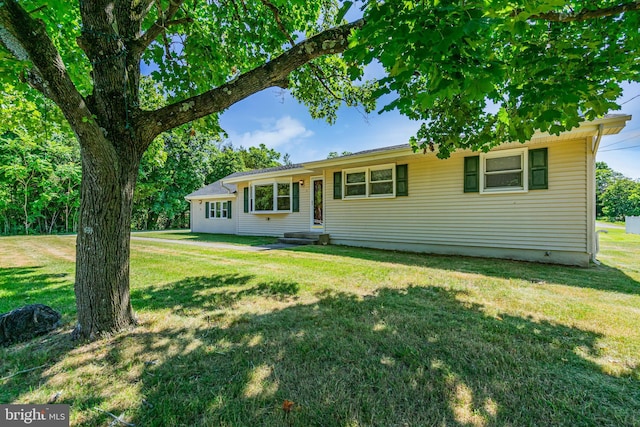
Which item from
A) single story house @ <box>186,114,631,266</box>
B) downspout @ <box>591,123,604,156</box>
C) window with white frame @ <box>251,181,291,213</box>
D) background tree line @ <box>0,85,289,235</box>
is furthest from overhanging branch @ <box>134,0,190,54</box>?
window with white frame @ <box>251,181,291,213</box>

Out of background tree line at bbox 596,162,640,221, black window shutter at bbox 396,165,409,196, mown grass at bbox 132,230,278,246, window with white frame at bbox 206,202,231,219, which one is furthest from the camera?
background tree line at bbox 596,162,640,221

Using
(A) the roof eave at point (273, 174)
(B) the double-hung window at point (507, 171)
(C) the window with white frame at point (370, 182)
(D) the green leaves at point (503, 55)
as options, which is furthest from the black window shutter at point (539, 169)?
(A) the roof eave at point (273, 174)

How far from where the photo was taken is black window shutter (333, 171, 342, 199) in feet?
34.1

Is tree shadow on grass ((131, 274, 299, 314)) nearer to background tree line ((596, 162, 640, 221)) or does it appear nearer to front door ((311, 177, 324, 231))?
front door ((311, 177, 324, 231))

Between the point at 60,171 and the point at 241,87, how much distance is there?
61.4 ft

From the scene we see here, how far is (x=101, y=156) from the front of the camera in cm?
233

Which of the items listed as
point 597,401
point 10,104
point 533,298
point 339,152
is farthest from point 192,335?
point 339,152

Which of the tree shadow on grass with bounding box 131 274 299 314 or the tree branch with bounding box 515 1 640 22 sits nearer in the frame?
the tree branch with bounding box 515 1 640 22

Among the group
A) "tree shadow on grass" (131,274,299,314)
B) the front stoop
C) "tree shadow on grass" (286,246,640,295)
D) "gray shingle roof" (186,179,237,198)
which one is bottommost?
"tree shadow on grass" (286,246,640,295)

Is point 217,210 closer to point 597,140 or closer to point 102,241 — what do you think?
point 102,241

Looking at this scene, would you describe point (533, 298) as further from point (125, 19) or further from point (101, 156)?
point (125, 19)

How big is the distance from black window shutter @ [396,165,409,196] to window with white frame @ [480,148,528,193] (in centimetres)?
212

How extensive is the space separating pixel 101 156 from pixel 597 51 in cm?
461

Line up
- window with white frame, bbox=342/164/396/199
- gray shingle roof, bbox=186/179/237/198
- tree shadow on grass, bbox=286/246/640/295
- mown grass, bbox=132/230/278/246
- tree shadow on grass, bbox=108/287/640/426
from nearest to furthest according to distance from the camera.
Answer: tree shadow on grass, bbox=108/287/640/426 < tree shadow on grass, bbox=286/246/640/295 < window with white frame, bbox=342/164/396/199 < mown grass, bbox=132/230/278/246 < gray shingle roof, bbox=186/179/237/198
